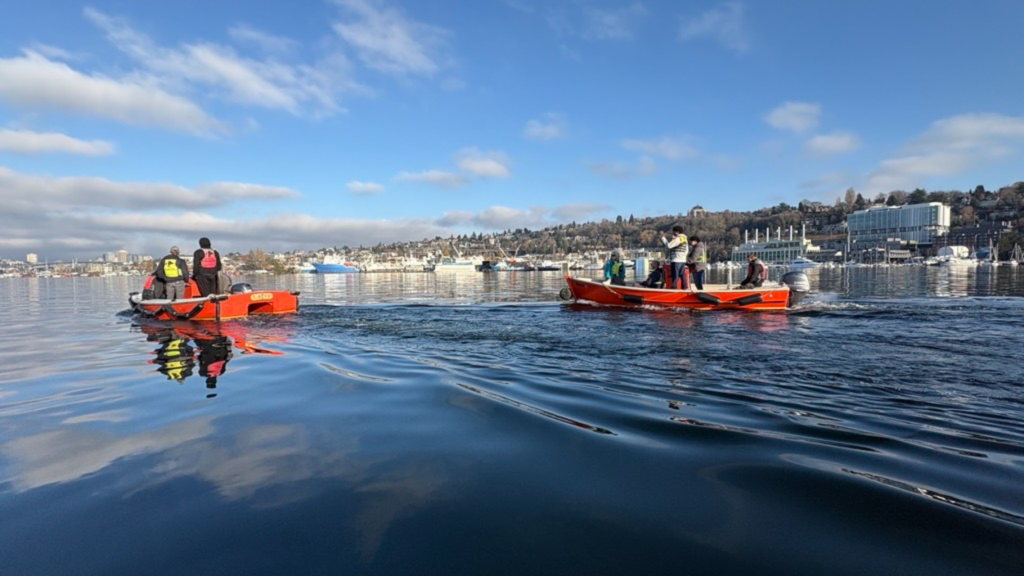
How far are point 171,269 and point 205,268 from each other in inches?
44.0

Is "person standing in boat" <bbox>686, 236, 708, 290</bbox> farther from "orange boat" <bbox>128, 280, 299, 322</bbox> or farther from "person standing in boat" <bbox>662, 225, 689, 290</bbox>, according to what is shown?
"orange boat" <bbox>128, 280, 299, 322</bbox>

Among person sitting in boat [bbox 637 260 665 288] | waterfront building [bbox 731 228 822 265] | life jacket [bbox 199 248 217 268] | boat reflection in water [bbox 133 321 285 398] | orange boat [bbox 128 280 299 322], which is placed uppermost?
waterfront building [bbox 731 228 822 265]

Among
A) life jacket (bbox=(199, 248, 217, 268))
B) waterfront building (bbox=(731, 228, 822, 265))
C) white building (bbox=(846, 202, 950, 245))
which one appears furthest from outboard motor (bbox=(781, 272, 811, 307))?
white building (bbox=(846, 202, 950, 245))

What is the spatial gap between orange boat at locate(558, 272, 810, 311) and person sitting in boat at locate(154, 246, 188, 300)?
12340 millimetres

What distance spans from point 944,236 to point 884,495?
8352 inches

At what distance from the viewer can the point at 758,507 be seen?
2984 millimetres

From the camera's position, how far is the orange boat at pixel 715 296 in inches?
594

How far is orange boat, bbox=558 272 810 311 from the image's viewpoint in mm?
15086

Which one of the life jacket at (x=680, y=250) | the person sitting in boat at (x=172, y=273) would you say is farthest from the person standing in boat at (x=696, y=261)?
the person sitting in boat at (x=172, y=273)

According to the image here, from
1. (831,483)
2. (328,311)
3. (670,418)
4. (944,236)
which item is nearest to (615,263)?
(328,311)

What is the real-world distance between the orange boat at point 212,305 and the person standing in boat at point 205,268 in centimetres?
31

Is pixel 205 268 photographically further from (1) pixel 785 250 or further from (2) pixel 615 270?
(1) pixel 785 250

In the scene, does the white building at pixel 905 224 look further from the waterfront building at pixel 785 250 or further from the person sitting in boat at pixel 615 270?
the person sitting in boat at pixel 615 270

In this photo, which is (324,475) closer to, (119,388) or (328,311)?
(119,388)
